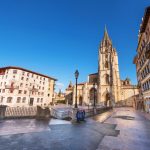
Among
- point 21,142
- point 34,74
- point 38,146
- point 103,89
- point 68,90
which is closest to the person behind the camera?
point 38,146

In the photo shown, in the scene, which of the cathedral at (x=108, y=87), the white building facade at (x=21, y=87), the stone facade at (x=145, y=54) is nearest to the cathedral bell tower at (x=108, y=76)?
the cathedral at (x=108, y=87)

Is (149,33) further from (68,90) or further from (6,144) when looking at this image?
(68,90)

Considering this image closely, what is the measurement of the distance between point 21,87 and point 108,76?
134 ft

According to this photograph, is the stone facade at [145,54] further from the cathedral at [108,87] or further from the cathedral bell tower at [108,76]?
the cathedral at [108,87]

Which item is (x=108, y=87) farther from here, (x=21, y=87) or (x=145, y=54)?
(x=145, y=54)

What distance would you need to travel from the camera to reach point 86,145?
6.24 meters

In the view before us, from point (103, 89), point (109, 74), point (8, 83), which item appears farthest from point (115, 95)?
point (8, 83)

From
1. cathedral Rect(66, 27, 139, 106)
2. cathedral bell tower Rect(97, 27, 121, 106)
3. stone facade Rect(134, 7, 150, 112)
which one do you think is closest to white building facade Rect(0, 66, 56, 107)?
cathedral Rect(66, 27, 139, 106)

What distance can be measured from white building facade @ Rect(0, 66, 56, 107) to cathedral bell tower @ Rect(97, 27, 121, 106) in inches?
1091

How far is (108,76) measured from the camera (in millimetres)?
62469

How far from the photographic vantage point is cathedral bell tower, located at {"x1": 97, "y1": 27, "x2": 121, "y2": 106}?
2291 inches

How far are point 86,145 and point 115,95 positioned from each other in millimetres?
54146

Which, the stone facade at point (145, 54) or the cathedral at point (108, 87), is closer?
the stone facade at point (145, 54)

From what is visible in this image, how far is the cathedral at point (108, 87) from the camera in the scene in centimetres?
5822
